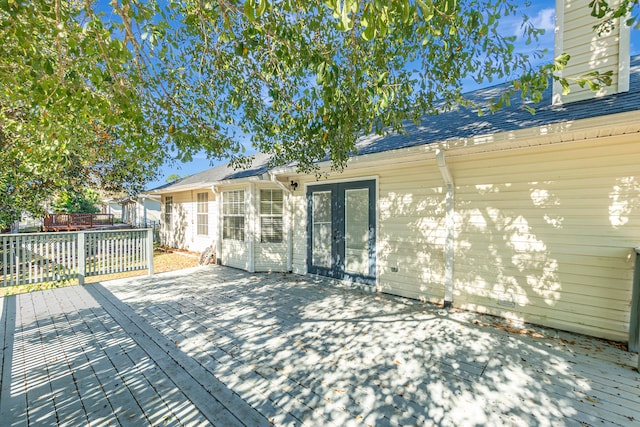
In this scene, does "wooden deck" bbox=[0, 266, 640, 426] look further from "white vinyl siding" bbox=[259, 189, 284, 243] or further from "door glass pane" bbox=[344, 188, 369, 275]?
"white vinyl siding" bbox=[259, 189, 284, 243]

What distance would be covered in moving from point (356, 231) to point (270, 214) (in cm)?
246

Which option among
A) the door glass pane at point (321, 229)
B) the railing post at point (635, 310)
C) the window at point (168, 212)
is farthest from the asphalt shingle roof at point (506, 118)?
the window at point (168, 212)

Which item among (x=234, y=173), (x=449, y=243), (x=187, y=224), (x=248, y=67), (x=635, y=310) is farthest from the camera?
(x=187, y=224)

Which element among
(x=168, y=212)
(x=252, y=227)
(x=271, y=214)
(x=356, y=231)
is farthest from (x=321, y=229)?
(x=168, y=212)

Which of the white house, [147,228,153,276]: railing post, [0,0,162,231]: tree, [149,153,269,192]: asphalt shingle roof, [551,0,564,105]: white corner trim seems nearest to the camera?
[0,0,162,231]: tree

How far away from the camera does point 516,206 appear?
12.8 feet

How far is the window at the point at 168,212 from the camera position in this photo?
12352 millimetres

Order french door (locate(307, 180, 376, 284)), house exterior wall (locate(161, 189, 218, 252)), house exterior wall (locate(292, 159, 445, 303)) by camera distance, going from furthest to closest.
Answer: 1. house exterior wall (locate(161, 189, 218, 252))
2. french door (locate(307, 180, 376, 284))
3. house exterior wall (locate(292, 159, 445, 303))

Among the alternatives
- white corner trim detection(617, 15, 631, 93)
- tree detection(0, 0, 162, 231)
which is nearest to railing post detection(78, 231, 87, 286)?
tree detection(0, 0, 162, 231)

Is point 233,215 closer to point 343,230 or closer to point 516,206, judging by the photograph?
point 343,230

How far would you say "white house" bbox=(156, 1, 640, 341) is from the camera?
10.7 ft

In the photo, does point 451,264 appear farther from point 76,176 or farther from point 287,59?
point 76,176

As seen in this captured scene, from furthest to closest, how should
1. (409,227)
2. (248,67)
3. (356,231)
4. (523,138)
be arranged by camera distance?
(356,231), (409,227), (248,67), (523,138)

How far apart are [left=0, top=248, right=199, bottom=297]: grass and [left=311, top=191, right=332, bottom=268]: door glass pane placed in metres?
4.34
